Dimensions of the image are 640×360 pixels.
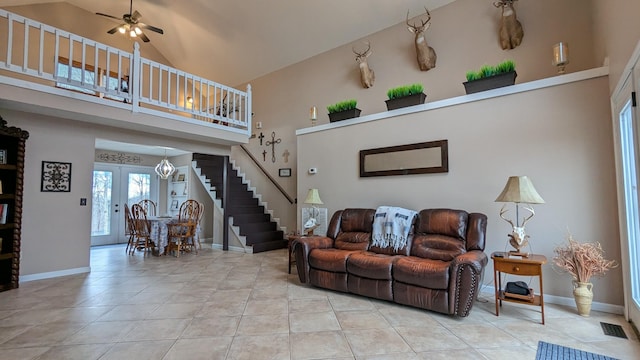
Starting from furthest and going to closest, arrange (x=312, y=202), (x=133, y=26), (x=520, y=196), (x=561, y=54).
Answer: (x=133, y=26)
(x=312, y=202)
(x=561, y=54)
(x=520, y=196)

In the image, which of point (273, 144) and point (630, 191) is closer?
point (630, 191)

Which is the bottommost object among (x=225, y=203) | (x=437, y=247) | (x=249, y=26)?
(x=437, y=247)

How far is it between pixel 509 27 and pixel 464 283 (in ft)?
12.6

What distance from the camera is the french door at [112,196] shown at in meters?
8.08

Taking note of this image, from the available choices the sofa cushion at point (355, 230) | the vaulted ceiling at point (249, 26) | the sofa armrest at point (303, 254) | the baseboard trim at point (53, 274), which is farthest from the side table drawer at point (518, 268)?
the baseboard trim at point (53, 274)

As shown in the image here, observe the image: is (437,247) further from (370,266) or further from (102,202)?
(102,202)

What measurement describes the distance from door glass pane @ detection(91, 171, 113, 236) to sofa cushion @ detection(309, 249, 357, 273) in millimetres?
7070

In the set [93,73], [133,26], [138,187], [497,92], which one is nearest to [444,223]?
[497,92]

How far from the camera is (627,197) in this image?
2736 millimetres

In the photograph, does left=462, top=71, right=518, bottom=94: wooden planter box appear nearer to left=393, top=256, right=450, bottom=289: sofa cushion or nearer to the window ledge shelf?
the window ledge shelf

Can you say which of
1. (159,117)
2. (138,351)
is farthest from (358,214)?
(159,117)

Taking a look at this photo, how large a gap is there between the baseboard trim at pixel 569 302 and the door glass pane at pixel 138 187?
896 cm

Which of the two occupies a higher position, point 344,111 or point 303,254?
point 344,111

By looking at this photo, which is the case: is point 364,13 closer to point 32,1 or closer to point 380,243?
point 380,243
